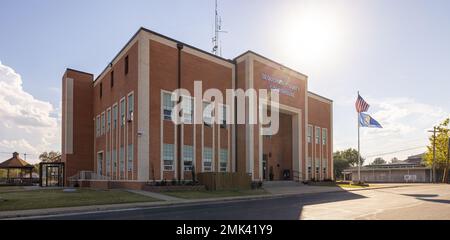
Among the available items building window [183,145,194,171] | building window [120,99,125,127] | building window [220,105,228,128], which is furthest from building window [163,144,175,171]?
building window [220,105,228,128]

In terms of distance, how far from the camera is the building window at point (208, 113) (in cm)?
3231

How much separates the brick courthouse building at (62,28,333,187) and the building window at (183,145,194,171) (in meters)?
0.09

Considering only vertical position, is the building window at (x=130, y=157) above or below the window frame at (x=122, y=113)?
below

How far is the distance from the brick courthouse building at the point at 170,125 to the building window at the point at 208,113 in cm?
67

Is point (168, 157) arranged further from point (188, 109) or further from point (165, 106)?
point (188, 109)

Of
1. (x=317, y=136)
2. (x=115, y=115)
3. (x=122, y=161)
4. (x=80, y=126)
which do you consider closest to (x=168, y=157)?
(x=122, y=161)

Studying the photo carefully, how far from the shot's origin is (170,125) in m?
29.6

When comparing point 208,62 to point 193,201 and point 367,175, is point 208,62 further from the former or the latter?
point 367,175

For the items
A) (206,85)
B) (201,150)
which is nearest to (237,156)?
(201,150)

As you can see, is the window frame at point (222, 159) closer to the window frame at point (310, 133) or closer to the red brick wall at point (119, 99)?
the red brick wall at point (119, 99)

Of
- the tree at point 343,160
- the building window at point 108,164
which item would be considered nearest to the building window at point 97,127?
the building window at point 108,164

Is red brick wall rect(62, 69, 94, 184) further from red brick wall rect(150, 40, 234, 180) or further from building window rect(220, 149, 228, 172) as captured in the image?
building window rect(220, 149, 228, 172)

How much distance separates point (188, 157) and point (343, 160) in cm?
8985
